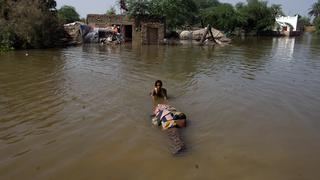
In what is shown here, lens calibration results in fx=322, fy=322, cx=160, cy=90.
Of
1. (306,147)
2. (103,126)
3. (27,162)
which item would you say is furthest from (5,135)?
(306,147)

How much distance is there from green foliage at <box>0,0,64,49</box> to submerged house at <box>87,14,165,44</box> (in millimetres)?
7449

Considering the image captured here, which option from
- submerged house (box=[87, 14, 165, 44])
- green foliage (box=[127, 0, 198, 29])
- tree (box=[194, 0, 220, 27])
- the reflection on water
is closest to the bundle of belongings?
the reflection on water

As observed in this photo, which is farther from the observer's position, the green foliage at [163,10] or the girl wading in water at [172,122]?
the green foliage at [163,10]

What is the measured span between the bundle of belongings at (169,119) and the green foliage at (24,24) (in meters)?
19.4

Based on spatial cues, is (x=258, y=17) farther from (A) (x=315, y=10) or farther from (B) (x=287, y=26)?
(A) (x=315, y=10)

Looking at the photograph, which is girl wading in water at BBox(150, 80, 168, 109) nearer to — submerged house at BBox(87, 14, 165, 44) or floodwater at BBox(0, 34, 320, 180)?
floodwater at BBox(0, 34, 320, 180)

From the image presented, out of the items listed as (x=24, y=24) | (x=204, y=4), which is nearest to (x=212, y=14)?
(x=204, y=4)

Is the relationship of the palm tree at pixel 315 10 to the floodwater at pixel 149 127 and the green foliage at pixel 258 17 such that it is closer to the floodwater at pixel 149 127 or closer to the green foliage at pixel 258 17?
the green foliage at pixel 258 17

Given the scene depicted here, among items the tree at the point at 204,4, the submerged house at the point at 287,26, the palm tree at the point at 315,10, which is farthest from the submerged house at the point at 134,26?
the palm tree at the point at 315,10

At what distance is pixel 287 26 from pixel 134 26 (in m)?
42.1

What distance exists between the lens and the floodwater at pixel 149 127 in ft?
19.1

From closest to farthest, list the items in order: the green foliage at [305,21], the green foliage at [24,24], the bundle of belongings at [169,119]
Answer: the bundle of belongings at [169,119] → the green foliage at [24,24] → the green foliage at [305,21]

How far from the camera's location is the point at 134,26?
33.9 metres

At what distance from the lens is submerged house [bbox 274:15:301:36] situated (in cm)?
6241
